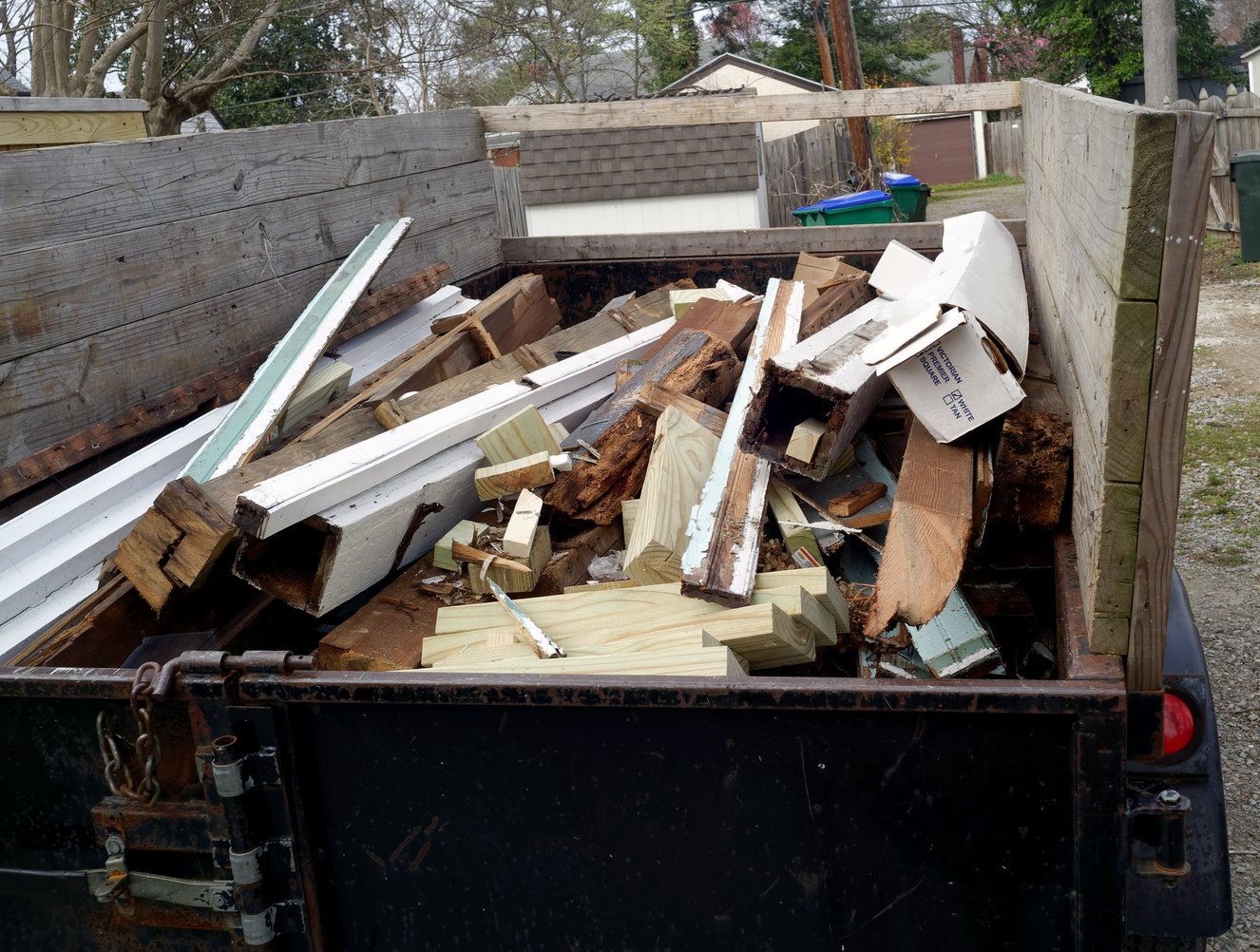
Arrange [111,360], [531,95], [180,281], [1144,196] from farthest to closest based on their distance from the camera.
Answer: [531,95] → [180,281] → [111,360] → [1144,196]

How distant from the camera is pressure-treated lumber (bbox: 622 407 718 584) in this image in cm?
229

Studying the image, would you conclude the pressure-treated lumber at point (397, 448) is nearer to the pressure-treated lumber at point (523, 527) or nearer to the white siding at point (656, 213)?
the pressure-treated lumber at point (523, 527)

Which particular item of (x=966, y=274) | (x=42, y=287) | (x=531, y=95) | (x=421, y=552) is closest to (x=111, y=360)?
(x=42, y=287)

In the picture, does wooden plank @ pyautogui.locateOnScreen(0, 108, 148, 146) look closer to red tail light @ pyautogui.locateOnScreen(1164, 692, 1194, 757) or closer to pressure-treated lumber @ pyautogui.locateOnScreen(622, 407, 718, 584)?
pressure-treated lumber @ pyautogui.locateOnScreen(622, 407, 718, 584)

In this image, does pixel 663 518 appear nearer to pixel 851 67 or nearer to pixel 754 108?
pixel 754 108

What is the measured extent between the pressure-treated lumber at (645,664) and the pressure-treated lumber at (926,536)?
0.86 ft

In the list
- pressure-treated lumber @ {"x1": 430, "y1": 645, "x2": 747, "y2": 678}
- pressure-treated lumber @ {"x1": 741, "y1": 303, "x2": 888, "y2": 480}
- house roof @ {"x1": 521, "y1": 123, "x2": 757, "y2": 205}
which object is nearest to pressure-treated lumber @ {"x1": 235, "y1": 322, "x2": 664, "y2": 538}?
pressure-treated lumber @ {"x1": 430, "y1": 645, "x2": 747, "y2": 678}

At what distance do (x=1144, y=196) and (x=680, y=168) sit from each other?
16396 millimetres

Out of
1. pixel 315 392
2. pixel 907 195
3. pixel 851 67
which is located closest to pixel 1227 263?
pixel 907 195

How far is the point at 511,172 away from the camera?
1766 centimetres

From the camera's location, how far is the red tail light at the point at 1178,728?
188 cm

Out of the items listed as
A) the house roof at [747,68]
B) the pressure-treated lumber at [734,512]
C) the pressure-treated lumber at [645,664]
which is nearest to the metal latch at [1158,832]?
the pressure-treated lumber at [645,664]

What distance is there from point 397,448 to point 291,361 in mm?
834

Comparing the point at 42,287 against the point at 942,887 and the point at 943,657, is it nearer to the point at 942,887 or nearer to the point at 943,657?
the point at 943,657
